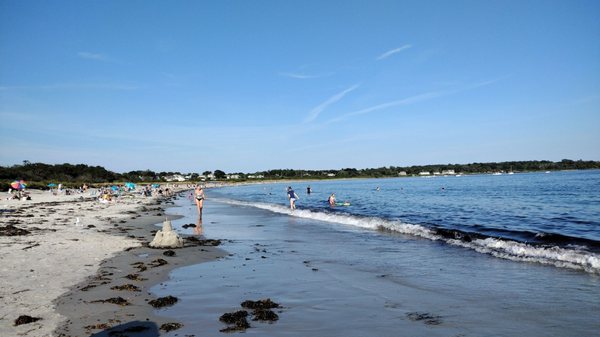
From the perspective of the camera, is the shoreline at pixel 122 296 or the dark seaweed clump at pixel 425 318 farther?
the dark seaweed clump at pixel 425 318

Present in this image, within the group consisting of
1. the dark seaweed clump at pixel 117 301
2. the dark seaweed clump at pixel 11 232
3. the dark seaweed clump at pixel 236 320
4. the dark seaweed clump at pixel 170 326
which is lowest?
the dark seaweed clump at pixel 236 320

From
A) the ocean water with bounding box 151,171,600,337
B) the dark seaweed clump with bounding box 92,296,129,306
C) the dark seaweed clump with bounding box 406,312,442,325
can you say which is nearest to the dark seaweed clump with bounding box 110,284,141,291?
the ocean water with bounding box 151,171,600,337

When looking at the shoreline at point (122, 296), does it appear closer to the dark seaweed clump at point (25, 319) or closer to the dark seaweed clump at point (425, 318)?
the dark seaweed clump at point (25, 319)

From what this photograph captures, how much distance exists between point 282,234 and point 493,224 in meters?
12.0

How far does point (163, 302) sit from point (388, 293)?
468cm

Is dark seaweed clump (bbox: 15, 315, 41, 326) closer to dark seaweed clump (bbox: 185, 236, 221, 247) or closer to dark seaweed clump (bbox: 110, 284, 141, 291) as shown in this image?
dark seaweed clump (bbox: 110, 284, 141, 291)

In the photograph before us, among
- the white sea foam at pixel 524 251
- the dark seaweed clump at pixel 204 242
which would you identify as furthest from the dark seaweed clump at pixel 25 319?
the white sea foam at pixel 524 251

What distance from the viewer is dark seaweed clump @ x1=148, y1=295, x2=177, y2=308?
752cm

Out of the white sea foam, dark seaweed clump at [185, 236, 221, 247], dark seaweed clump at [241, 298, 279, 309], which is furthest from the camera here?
dark seaweed clump at [185, 236, 221, 247]

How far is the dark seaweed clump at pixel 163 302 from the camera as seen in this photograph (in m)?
7.52

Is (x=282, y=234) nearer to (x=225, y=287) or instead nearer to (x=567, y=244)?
(x=225, y=287)

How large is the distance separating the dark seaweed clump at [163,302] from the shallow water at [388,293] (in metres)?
0.23

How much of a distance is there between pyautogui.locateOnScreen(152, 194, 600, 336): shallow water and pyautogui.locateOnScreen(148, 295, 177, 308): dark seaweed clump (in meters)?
0.23

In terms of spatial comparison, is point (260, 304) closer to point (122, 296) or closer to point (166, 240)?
point (122, 296)
